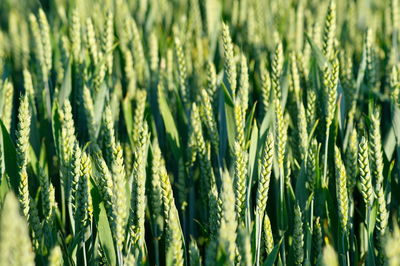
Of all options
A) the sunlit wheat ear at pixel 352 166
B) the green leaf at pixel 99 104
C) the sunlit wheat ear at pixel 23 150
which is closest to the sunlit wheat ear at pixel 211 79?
the green leaf at pixel 99 104

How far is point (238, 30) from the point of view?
2.17 m

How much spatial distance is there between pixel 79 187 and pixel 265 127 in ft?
1.62

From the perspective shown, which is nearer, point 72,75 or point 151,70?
point 72,75

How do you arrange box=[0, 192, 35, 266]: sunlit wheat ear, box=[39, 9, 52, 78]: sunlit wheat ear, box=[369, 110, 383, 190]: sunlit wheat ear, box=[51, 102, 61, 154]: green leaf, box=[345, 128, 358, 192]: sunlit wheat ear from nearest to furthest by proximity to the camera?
box=[0, 192, 35, 266]: sunlit wheat ear, box=[369, 110, 383, 190]: sunlit wheat ear, box=[345, 128, 358, 192]: sunlit wheat ear, box=[51, 102, 61, 154]: green leaf, box=[39, 9, 52, 78]: sunlit wheat ear

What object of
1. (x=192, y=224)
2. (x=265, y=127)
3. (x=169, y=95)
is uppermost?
(x=169, y=95)

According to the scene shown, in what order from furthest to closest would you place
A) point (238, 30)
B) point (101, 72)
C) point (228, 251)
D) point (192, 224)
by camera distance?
point (238, 30)
point (101, 72)
point (192, 224)
point (228, 251)

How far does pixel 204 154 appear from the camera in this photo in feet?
4.15

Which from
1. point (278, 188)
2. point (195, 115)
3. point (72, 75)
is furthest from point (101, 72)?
point (278, 188)

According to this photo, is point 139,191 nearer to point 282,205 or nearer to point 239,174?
point 239,174

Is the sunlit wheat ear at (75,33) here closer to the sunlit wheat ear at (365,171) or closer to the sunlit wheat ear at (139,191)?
the sunlit wheat ear at (139,191)

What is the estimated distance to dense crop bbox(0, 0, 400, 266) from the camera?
987 millimetres

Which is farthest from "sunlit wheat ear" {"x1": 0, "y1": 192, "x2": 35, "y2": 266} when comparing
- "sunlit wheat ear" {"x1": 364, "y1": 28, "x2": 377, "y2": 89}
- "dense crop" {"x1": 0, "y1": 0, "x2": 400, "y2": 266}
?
"sunlit wheat ear" {"x1": 364, "y1": 28, "x2": 377, "y2": 89}

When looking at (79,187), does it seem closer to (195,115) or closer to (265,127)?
(195,115)

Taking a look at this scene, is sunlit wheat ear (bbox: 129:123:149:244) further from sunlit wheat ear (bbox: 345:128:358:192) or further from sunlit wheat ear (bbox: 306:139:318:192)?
sunlit wheat ear (bbox: 345:128:358:192)
